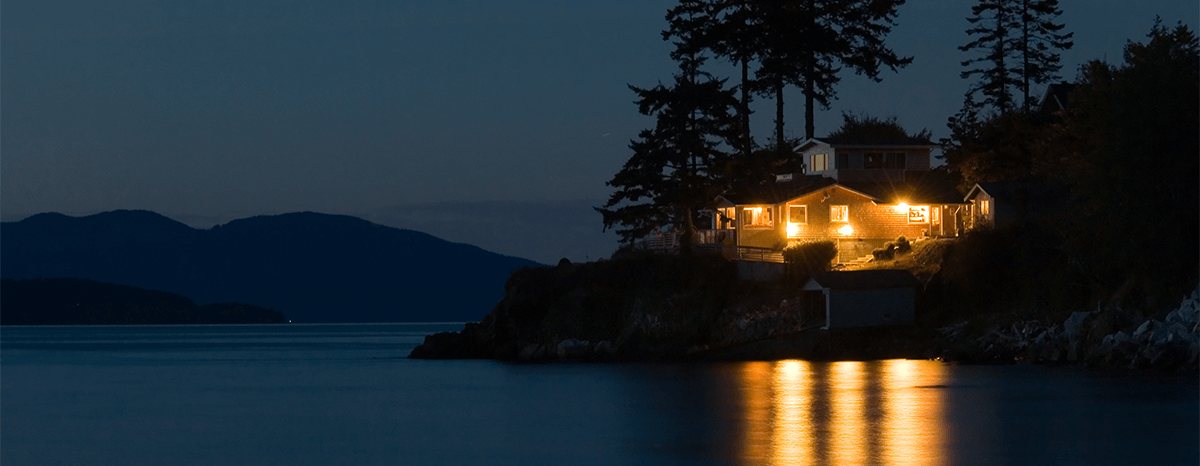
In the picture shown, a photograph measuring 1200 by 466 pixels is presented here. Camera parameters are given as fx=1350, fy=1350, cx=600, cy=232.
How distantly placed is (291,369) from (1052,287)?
38619mm

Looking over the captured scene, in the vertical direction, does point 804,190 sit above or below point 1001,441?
above

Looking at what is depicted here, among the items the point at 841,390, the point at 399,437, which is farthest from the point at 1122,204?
the point at 399,437

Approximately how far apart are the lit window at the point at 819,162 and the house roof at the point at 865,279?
17.7 meters

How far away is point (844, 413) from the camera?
37.3 meters

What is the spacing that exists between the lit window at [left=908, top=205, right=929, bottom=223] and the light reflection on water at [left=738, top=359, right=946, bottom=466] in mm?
14736

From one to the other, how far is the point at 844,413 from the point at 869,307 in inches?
720

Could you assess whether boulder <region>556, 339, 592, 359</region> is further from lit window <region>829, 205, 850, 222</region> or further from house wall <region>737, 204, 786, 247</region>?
lit window <region>829, 205, 850, 222</region>

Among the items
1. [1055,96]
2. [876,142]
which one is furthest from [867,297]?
[1055,96]

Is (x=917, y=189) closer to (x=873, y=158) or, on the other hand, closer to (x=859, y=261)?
(x=873, y=158)

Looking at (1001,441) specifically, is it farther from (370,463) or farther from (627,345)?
(627,345)

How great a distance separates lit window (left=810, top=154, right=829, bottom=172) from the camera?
238ft

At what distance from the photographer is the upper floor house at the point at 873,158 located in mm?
71562

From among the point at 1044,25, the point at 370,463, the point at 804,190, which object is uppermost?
the point at 1044,25

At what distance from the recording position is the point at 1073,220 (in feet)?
181
